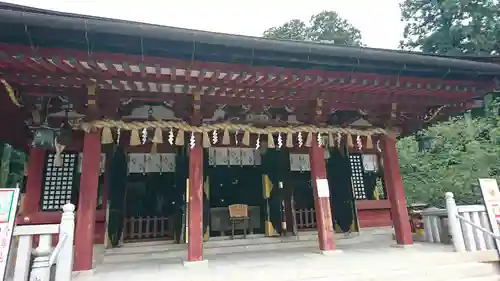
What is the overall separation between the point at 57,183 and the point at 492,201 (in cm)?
972

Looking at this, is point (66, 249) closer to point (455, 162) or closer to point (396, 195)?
point (396, 195)

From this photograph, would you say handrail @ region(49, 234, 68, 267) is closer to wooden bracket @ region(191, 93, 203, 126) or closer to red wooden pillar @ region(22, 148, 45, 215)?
wooden bracket @ region(191, 93, 203, 126)

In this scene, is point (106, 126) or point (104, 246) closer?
point (106, 126)

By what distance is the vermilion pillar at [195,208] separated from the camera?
551 centimetres

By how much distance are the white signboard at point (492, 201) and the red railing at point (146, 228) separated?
7.26m

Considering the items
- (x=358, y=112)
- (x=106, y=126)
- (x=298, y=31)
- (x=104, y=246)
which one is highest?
(x=298, y=31)

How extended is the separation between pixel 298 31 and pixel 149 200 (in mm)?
31753

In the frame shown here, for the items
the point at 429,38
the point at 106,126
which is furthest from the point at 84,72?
the point at 429,38

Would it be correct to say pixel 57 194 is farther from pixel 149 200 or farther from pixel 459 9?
pixel 459 9

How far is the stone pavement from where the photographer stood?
4.56m

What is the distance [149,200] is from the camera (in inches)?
353

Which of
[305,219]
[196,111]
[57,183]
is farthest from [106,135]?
[305,219]

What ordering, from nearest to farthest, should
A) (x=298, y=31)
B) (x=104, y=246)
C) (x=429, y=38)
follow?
(x=104, y=246)
(x=429, y=38)
(x=298, y=31)

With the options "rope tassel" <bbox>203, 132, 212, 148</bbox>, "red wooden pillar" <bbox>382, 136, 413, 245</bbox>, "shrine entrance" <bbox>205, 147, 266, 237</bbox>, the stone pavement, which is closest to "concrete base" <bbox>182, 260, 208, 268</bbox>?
the stone pavement
